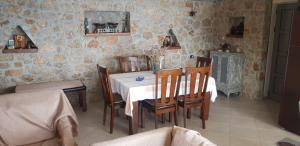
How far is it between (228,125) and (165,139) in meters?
2.15

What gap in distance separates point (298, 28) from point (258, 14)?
1648 millimetres

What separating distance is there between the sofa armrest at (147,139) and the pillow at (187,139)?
7 cm

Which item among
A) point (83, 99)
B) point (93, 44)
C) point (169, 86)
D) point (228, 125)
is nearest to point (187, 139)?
point (169, 86)

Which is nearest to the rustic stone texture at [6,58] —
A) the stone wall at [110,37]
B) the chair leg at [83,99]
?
the stone wall at [110,37]

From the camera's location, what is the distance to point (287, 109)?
3.50 meters

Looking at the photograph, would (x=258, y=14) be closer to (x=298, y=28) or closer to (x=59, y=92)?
(x=298, y=28)

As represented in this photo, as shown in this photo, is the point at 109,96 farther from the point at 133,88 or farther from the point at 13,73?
the point at 13,73

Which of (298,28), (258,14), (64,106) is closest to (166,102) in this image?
(64,106)

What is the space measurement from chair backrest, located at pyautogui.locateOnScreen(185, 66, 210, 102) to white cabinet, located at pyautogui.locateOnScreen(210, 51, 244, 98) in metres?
1.71

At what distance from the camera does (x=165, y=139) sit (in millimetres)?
1867

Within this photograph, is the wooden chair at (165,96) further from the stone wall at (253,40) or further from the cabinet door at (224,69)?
the stone wall at (253,40)

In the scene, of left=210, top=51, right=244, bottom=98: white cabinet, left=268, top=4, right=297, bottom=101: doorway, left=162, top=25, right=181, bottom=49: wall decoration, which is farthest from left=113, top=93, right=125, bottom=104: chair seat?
left=268, top=4, right=297, bottom=101: doorway

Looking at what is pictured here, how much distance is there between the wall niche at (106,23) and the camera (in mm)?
4555

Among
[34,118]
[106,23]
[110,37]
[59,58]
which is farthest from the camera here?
[106,23]
